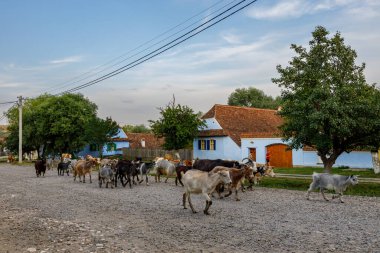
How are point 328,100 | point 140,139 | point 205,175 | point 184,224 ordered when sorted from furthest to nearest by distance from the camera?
point 140,139
point 328,100
point 205,175
point 184,224

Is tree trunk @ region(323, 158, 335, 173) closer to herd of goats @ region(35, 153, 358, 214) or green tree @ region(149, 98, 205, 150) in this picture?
herd of goats @ region(35, 153, 358, 214)

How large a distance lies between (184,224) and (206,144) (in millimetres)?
35940

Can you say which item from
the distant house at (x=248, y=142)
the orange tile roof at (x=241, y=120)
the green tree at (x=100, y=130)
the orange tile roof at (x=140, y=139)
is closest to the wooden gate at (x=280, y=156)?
the distant house at (x=248, y=142)

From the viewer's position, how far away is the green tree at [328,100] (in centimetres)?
2025

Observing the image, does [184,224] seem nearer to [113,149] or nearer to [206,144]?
[206,144]

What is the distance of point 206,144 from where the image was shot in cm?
4794

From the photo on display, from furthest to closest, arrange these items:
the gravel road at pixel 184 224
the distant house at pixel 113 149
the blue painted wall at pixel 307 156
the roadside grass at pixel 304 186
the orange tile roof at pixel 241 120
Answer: the distant house at pixel 113 149 < the orange tile roof at pixel 241 120 < the blue painted wall at pixel 307 156 < the roadside grass at pixel 304 186 < the gravel road at pixel 184 224

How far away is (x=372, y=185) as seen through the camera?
2100 cm

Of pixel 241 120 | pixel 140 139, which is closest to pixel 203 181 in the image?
pixel 241 120

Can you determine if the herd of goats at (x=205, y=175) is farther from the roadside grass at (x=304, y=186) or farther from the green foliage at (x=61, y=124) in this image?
the green foliage at (x=61, y=124)

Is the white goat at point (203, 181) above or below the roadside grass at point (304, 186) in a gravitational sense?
above

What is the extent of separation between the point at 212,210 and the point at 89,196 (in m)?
7.55

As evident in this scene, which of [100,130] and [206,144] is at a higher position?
[100,130]

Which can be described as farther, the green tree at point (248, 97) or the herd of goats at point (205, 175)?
the green tree at point (248, 97)
